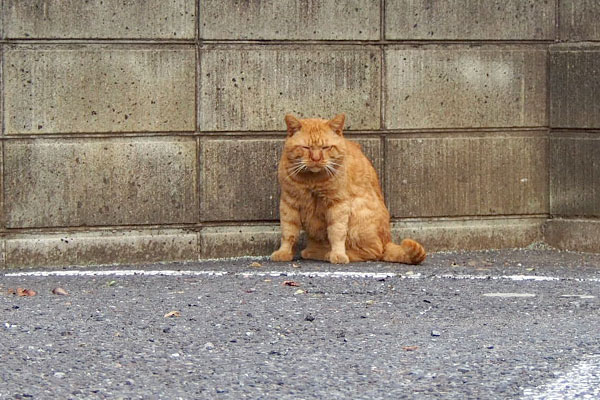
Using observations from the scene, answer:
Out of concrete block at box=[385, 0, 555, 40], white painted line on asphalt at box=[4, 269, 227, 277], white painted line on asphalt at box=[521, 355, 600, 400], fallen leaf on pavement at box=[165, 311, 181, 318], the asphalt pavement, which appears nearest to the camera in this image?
white painted line on asphalt at box=[521, 355, 600, 400]

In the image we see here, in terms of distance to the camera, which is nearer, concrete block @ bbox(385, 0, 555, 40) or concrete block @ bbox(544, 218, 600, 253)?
concrete block @ bbox(385, 0, 555, 40)

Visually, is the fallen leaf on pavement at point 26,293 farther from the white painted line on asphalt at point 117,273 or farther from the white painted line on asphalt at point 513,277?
the white painted line on asphalt at point 513,277

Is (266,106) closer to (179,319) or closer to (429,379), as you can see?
(179,319)

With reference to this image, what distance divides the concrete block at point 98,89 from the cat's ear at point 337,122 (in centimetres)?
96

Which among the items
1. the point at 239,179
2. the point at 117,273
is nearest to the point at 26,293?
the point at 117,273

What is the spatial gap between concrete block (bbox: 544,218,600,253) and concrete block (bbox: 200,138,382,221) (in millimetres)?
2005

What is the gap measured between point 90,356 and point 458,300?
2143 mm

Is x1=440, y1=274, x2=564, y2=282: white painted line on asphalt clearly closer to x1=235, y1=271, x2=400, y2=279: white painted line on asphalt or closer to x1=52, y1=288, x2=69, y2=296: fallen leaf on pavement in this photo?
x1=235, y1=271, x2=400, y2=279: white painted line on asphalt

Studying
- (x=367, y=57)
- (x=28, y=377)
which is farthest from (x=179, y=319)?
(x=367, y=57)

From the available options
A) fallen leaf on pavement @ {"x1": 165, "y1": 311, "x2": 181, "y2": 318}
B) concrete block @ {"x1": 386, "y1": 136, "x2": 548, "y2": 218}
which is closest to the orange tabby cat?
concrete block @ {"x1": 386, "y1": 136, "x2": 548, "y2": 218}

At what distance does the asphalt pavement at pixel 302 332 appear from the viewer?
4031 millimetres

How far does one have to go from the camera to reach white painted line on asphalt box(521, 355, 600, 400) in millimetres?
3875

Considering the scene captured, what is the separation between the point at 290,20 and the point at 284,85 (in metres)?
0.44

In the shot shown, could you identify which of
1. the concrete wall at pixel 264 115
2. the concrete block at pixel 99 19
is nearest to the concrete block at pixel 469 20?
the concrete wall at pixel 264 115
